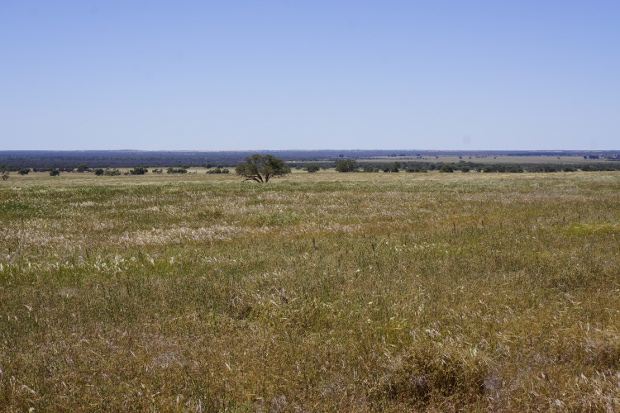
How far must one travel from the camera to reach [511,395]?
4184 mm

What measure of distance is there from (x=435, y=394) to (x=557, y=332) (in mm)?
2169

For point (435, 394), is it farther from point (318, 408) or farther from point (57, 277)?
point (57, 277)

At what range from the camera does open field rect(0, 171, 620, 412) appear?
13.9ft

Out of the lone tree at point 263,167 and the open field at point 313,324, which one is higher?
the lone tree at point 263,167

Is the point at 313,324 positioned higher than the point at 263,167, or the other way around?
the point at 263,167

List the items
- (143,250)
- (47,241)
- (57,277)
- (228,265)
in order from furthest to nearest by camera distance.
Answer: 1. (47,241)
2. (143,250)
3. (228,265)
4. (57,277)

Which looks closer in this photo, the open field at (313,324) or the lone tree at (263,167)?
the open field at (313,324)

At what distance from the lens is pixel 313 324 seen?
5965 millimetres

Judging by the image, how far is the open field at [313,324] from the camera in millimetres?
4250

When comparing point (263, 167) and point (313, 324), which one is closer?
point (313, 324)

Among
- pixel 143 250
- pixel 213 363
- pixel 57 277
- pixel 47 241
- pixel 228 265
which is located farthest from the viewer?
pixel 47 241

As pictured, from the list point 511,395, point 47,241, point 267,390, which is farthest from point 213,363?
point 47,241

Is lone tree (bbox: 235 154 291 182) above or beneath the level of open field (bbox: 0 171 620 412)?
above

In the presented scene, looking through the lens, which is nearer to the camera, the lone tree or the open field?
the open field
